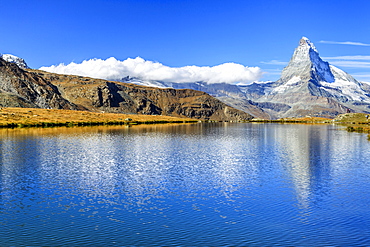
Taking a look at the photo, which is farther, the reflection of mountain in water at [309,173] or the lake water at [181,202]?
the reflection of mountain in water at [309,173]

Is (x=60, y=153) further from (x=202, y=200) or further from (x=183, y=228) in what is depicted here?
(x=183, y=228)

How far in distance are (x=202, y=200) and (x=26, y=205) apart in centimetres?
1553

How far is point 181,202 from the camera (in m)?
32.7

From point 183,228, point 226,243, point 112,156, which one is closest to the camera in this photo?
point 226,243

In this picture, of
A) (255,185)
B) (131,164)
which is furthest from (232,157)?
(255,185)

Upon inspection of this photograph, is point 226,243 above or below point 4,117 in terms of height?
below

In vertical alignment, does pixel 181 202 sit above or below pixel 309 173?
below

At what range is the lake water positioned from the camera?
2429 cm

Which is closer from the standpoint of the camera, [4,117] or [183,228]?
[183,228]

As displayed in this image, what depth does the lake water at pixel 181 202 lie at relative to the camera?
24.3m

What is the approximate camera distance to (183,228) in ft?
84.9

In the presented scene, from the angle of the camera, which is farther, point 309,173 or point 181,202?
point 309,173

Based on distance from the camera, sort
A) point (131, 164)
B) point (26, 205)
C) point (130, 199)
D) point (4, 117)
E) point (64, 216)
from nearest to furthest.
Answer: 1. point (64, 216)
2. point (26, 205)
3. point (130, 199)
4. point (131, 164)
5. point (4, 117)

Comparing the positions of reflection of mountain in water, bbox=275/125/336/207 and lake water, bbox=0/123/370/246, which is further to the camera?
reflection of mountain in water, bbox=275/125/336/207
